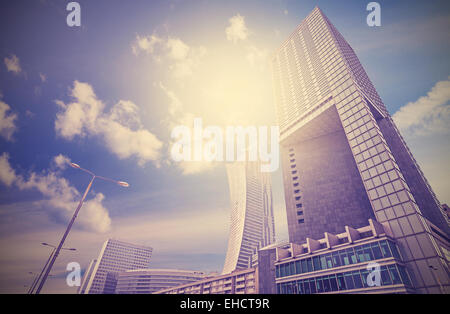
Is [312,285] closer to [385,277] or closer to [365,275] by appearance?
[365,275]

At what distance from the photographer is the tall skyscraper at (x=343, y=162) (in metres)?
43.5

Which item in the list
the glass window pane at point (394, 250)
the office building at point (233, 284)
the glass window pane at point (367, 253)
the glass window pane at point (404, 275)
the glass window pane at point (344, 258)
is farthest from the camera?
the office building at point (233, 284)

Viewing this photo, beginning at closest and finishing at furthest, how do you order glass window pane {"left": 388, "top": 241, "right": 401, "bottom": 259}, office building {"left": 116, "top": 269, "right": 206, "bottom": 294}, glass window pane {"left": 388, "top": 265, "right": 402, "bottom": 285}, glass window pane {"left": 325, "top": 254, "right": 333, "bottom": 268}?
glass window pane {"left": 388, "top": 265, "right": 402, "bottom": 285} < glass window pane {"left": 388, "top": 241, "right": 401, "bottom": 259} < glass window pane {"left": 325, "top": 254, "right": 333, "bottom": 268} < office building {"left": 116, "top": 269, "right": 206, "bottom": 294}

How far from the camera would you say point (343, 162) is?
7644cm

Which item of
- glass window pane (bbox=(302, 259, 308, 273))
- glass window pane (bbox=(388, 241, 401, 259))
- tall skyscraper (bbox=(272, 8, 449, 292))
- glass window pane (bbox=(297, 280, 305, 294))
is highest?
tall skyscraper (bbox=(272, 8, 449, 292))

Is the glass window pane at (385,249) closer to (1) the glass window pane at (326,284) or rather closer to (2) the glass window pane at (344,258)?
(2) the glass window pane at (344,258)

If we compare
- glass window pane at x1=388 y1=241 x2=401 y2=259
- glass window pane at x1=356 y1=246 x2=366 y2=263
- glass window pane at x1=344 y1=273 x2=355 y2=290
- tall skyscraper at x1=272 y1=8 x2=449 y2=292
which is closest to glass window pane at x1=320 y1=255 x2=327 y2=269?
glass window pane at x1=344 y1=273 x2=355 y2=290

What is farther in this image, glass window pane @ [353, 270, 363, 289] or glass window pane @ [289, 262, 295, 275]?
glass window pane @ [289, 262, 295, 275]

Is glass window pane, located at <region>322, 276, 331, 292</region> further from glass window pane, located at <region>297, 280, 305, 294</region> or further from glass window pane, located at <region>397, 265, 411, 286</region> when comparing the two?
glass window pane, located at <region>397, 265, 411, 286</region>

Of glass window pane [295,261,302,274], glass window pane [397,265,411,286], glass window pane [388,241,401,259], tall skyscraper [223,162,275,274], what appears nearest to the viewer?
glass window pane [397,265,411,286]

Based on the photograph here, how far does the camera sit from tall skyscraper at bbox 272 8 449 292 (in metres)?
43.5

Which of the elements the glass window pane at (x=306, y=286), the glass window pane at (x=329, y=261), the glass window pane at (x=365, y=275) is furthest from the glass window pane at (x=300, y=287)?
the glass window pane at (x=365, y=275)

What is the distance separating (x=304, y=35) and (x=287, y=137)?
52.6 metres

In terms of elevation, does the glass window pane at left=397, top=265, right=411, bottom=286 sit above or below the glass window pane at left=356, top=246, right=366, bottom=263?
below
